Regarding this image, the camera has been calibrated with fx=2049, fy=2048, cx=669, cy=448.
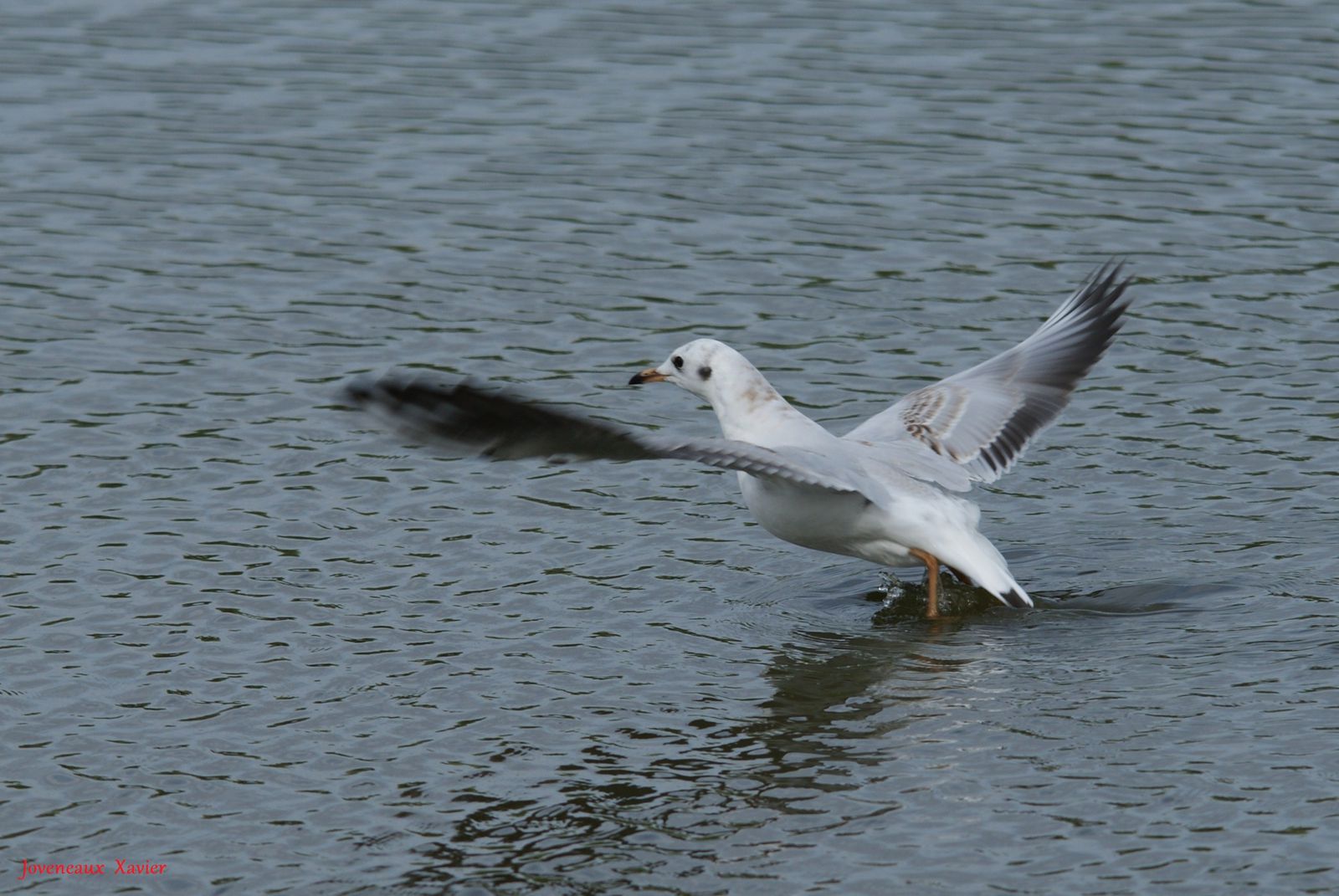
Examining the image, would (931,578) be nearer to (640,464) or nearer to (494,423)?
(640,464)

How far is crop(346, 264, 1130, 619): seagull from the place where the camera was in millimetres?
7914

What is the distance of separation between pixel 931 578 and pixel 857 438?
0.93m

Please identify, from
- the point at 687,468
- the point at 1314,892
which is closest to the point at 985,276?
the point at 687,468

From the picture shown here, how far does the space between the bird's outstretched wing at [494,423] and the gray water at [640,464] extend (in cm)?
53

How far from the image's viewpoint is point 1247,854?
7363mm

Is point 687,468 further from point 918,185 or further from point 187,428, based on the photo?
point 918,185

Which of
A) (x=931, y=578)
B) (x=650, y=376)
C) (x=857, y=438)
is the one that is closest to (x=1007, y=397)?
(x=857, y=438)

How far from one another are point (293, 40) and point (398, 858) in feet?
46.6

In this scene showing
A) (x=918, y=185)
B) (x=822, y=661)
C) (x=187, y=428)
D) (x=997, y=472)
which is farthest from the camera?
(x=918, y=185)

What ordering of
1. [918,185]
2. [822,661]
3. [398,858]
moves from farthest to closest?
[918,185] → [822,661] → [398,858]

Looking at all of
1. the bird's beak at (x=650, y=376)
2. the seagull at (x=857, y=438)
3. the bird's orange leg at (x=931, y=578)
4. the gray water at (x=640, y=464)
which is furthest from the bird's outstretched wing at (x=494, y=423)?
the bird's beak at (x=650, y=376)

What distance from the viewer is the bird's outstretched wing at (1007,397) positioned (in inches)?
428

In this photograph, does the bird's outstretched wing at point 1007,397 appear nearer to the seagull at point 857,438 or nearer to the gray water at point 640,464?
the seagull at point 857,438

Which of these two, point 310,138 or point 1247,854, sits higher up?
point 310,138
